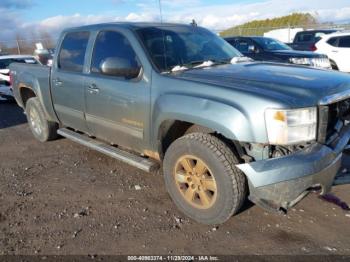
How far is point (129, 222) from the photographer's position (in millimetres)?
3766

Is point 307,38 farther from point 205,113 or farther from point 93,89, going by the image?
point 205,113

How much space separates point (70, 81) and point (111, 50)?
888 mm

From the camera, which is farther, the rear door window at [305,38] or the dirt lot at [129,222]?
the rear door window at [305,38]

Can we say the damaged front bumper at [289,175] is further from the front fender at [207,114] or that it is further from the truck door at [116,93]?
the truck door at [116,93]

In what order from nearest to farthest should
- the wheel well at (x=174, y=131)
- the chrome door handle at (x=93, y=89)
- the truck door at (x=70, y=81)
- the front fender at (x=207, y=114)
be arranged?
1. the front fender at (x=207, y=114)
2. the wheel well at (x=174, y=131)
3. the chrome door handle at (x=93, y=89)
4. the truck door at (x=70, y=81)

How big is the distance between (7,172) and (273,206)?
12.5 feet

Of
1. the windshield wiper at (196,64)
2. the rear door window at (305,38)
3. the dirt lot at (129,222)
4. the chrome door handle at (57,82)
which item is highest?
the windshield wiper at (196,64)

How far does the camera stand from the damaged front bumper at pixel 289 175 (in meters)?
2.98

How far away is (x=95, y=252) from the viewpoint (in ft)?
10.7

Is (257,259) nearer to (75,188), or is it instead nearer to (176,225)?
(176,225)

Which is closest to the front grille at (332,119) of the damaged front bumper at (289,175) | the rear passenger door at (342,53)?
the damaged front bumper at (289,175)

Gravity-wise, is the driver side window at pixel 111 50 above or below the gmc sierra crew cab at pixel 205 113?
above

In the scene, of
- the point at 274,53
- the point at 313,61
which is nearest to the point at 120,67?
the point at 274,53

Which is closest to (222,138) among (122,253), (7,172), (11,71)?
(122,253)
